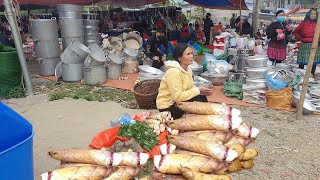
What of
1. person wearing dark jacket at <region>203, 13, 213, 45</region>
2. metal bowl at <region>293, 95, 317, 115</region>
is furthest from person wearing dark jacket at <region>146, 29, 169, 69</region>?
person wearing dark jacket at <region>203, 13, 213, 45</region>

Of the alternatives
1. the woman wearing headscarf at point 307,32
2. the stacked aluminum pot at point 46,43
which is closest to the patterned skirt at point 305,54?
the woman wearing headscarf at point 307,32

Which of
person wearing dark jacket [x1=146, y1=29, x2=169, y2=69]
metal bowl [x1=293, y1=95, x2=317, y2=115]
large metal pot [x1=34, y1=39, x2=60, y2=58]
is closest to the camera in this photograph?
metal bowl [x1=293, y1=95, x2=317, y2=115]

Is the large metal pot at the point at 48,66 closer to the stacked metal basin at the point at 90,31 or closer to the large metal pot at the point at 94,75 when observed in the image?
the stacked metal basin at the point at 90,31

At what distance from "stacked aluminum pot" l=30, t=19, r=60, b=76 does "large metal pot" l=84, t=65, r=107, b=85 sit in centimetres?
135

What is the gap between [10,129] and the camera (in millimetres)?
1748

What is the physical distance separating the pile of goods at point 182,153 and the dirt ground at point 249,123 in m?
0.83

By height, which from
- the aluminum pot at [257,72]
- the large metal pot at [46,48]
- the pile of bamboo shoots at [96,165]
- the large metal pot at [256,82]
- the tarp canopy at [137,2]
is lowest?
the large metal pot at [256,82]

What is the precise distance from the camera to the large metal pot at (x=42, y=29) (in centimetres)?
725

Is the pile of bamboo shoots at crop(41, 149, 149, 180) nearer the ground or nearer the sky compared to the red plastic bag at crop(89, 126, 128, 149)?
nearer the sky

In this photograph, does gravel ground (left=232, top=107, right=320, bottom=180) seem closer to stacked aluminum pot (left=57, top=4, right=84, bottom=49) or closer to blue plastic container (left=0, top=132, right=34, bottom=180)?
blue plastic container (left=0, top=132, right=34, bottom=180)

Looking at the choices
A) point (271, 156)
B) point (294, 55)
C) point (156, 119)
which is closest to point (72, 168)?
point (156, 119)

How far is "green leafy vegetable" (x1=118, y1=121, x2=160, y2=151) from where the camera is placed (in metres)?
2.87

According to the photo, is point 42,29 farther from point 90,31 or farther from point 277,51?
point 277,51

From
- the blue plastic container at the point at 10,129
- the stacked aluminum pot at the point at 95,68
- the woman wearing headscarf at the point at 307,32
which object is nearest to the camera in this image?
the blue plastic container at the point at 10,129
